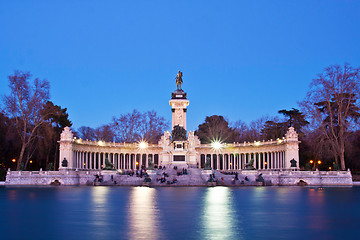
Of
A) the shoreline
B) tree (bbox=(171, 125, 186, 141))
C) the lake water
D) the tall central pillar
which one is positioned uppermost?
the tall central pillar

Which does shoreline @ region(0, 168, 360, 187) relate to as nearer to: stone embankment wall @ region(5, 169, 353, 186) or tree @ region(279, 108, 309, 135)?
stone embankment wall @ region(5, 169, 353, 186)

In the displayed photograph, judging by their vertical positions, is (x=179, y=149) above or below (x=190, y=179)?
above

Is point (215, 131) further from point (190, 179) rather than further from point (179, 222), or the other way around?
point (179, 222)

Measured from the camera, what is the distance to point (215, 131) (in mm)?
112938

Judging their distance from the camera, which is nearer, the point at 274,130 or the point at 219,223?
the point at 219,223

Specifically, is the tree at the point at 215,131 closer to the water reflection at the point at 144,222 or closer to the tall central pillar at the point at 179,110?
the tall central pillar at the point at 179,110

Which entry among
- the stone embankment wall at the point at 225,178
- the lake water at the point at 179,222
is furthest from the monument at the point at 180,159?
the lake water at the point at 179,222

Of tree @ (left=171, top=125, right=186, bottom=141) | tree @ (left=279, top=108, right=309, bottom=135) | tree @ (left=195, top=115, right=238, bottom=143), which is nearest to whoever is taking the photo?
tree @ (left=171, top=125, right=186, bottom=141)


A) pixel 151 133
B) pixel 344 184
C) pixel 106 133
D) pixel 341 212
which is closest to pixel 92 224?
pixel 341 212

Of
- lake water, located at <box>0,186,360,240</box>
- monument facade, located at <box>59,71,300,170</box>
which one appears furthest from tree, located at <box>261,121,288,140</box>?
lake water, located at <box>0,186,360,240</box>

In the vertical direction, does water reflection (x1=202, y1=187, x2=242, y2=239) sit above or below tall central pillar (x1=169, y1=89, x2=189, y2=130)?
below

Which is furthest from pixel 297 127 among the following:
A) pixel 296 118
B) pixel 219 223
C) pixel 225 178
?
pixel 219 223

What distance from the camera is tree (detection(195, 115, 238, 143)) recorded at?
363 feet

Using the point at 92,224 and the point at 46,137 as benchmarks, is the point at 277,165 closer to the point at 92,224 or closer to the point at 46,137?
the point at 46,137
